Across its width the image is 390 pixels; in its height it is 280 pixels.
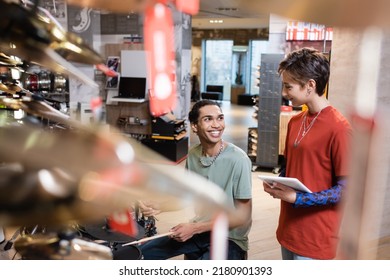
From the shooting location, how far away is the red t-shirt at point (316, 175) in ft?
4.45

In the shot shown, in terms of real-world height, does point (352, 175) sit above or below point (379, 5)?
below

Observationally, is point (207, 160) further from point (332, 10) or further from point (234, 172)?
point (332, 10)

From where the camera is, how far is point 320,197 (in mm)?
1365

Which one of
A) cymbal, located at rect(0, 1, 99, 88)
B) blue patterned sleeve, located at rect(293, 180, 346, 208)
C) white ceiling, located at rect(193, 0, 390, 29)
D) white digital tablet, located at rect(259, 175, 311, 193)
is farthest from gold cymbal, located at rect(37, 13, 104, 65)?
blue patterned sleeve, located at rect(293, 180, 346, 208)

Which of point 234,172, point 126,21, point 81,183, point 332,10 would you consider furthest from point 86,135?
point 234,172

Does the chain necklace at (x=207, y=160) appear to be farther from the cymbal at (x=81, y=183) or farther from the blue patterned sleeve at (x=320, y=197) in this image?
the cymbal at (x=81, y=183)

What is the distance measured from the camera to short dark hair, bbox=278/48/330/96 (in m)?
1.38

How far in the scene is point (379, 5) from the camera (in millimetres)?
234

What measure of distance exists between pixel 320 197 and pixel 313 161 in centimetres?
13

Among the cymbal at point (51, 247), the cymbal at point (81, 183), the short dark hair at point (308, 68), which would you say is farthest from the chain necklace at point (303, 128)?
the cymbal at point (81, 183)

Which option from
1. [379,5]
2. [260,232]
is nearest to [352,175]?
[379,5]

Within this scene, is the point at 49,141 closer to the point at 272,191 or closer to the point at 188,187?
the point at 188,187

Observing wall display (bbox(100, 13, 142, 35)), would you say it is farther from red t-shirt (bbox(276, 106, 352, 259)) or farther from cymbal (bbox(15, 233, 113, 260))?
red t-shirt (bbox(276, 106, 352, 259))
